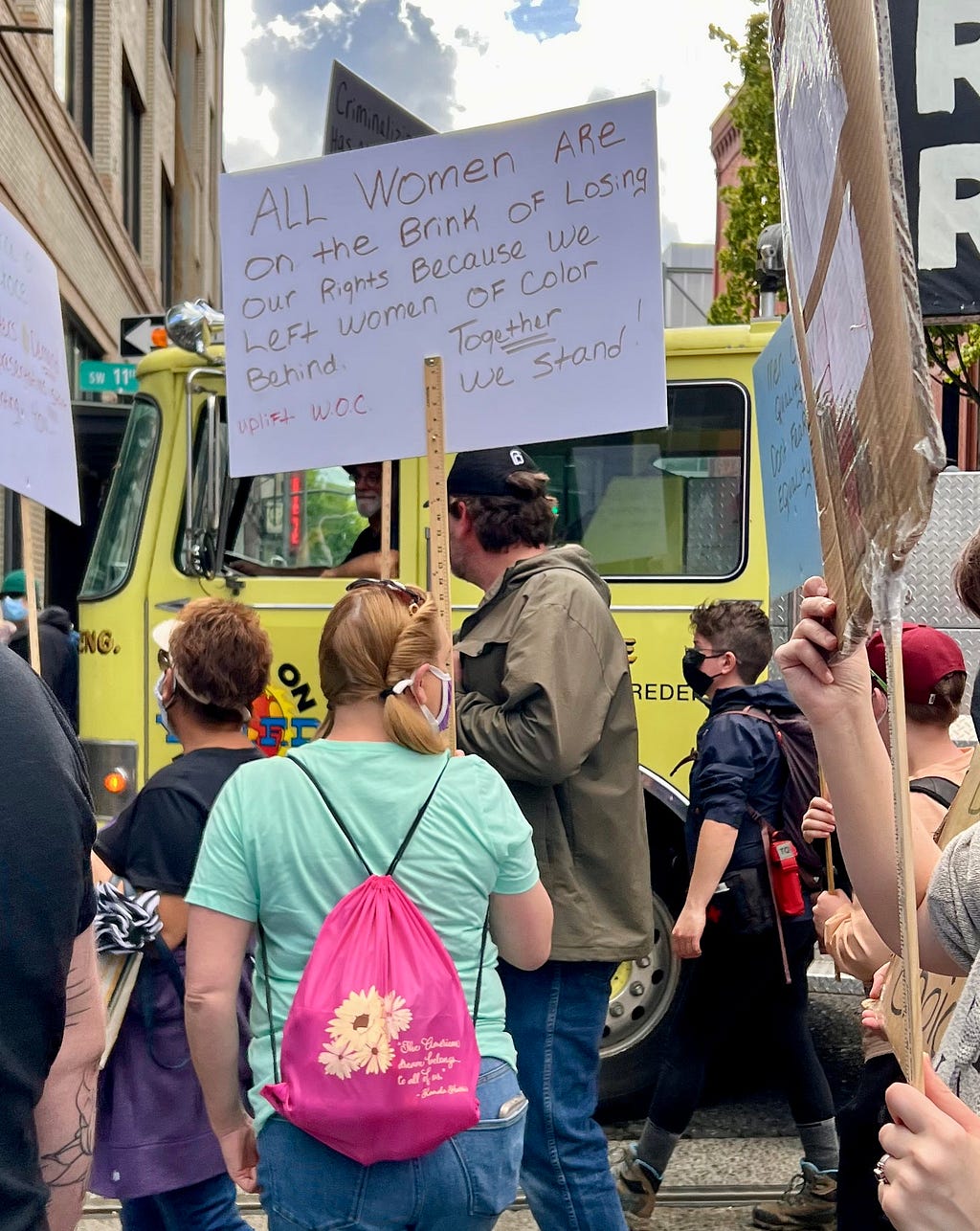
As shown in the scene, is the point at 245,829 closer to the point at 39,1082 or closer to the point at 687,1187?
the point at 39,1082

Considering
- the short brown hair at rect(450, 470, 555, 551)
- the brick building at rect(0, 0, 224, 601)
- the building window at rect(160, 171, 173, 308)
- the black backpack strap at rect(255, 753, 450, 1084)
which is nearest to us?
the black backpack strap at rect(255, 753, 450, 1084)

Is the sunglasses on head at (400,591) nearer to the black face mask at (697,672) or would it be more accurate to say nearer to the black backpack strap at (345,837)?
the black backpack strap at (345,837)

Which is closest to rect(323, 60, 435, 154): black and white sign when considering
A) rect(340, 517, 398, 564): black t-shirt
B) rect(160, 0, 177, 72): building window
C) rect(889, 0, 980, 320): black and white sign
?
rect(340, 517, 398, 564): black t-shirt

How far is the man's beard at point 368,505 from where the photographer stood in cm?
496

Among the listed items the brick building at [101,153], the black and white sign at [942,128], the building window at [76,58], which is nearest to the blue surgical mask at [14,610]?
the brick building at [101,153]

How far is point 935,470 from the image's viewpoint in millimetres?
1144

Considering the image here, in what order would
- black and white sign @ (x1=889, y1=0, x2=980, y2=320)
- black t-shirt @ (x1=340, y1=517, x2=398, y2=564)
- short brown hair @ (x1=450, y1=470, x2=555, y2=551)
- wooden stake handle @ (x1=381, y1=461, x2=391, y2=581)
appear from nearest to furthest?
black and white sign @ (x1=889, y1=0, x2=980, y2=320)
wooden stake handle @ (x1=381, y1=461, x2=391, y2=581)
short brown hair @ (x1=450, y1=470, x2=555, y2=551)
black t-shirt @ (x1=340, y1=517, x2=398, y2=564)

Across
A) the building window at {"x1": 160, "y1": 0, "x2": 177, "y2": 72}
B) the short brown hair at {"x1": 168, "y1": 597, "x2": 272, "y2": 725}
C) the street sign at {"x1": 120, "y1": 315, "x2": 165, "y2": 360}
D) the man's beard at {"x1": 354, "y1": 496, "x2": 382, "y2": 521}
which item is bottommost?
the short brown hair at {"x1": 168, "y1": 597, "x2": 272, "y2": 725}

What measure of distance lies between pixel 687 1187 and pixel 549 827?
6.18 ft

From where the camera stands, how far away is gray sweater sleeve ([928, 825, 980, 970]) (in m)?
1.57

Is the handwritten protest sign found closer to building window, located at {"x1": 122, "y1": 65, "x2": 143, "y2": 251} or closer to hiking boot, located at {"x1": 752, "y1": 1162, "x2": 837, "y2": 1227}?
hiking boot, located at {"x1": 752, "y1": 1162, "x2": 837, "y2": 1227}

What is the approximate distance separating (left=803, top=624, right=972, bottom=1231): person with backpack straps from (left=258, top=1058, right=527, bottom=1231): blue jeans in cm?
83

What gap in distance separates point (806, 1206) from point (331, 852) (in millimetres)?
2536

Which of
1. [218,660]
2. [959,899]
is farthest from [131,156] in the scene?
[959,899]
